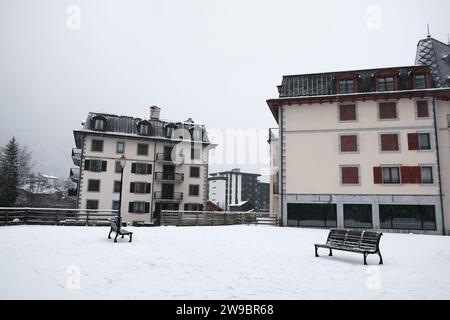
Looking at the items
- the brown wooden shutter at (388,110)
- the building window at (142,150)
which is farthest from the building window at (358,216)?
the building window at (142,150)

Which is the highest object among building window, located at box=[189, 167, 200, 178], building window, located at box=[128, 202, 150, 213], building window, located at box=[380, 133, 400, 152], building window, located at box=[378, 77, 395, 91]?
building window, located at box=[378, 77, 395, 91]

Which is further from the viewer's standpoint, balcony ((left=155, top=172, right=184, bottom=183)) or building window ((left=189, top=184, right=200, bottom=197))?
building window ((left=189, top=184, right=200, bottom=197))

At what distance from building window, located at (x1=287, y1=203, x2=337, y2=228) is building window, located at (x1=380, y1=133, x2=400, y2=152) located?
5.99 meters

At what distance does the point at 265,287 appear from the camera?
615cm

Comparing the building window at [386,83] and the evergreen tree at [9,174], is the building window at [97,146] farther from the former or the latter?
the building window at [386,83]

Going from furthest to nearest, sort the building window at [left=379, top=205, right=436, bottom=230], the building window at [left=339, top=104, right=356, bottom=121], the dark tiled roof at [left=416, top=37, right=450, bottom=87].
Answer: the dark tiled roof at [left=416, top=37, right=450, bottom=87] < the building window at [left=339, top=104, right=356, bottom=121] < the building window at [left=379, top=205, right=436, bottom=230]

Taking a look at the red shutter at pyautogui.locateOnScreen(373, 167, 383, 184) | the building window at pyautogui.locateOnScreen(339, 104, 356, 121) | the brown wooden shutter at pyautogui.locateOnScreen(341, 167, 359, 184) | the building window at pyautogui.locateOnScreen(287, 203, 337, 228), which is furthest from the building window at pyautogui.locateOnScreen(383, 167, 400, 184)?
the building window at pyautogui.locateOnScreen(339, 104, 356, 121)

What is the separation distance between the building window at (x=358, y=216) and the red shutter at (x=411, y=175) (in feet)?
10.7

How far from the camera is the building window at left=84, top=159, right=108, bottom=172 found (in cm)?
3494

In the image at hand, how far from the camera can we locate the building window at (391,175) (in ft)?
77.0

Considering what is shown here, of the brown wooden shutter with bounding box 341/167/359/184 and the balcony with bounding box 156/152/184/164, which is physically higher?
the balcony with bounding box 156/152/184/164

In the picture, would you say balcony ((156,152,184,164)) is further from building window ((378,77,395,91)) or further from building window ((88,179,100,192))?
building window ((378,77,395,91))

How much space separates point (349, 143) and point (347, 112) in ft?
8.45
